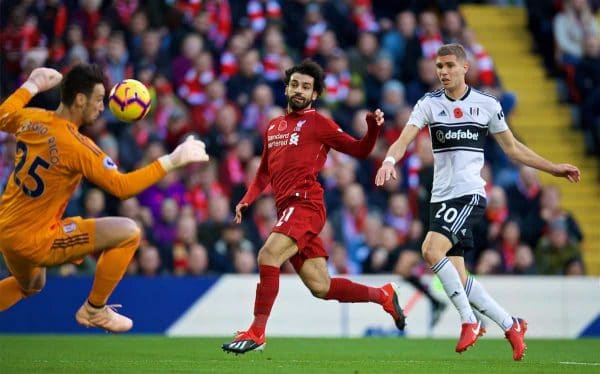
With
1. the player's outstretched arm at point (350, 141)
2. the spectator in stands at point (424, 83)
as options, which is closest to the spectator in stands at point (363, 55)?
the spectator in stands at point (424, 83)

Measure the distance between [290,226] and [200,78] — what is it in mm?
8201

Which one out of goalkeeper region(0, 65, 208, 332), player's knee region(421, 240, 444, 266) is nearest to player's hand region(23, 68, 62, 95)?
goalkeeper region(0, 65, 208, 332)

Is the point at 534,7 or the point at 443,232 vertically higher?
the point at 534,7

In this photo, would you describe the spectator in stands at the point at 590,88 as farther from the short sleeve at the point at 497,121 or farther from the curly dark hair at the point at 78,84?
the curly dark hair at the point at 78,84

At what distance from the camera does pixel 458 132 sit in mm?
11344

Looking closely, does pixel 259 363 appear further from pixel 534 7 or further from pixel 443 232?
pixel 534 7

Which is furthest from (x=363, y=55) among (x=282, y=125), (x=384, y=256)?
(x=282, y=125)

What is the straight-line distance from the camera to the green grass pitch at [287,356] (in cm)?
1020

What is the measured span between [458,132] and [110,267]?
339 centimetres

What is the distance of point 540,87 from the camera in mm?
22688

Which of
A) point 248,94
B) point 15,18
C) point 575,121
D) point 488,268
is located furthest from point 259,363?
point 575,121

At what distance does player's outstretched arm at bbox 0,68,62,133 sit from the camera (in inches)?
389

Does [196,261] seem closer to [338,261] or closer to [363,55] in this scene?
[338,261]

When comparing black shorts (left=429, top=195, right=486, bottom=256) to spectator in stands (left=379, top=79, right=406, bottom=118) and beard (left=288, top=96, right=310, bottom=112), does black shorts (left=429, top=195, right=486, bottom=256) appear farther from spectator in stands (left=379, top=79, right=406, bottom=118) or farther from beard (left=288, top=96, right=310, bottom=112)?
spectator in stands (left=379, top=79, right=406, bottom=118)
